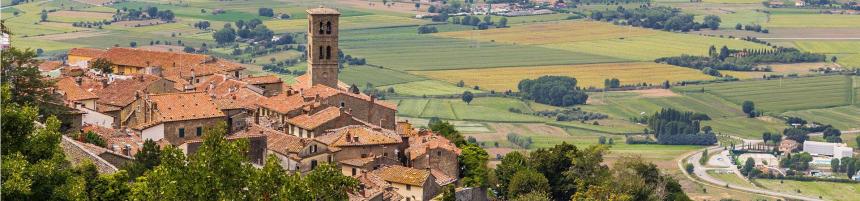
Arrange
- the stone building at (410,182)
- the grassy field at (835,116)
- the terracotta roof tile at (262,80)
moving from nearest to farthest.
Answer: the stone building at (410,182)
the terracotta roof tile at (262,80)
the grassy field at (835,116)

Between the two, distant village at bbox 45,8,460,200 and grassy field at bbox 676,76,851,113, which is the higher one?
distant village at bbox 45,8,460,200

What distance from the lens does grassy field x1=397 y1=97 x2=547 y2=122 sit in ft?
498

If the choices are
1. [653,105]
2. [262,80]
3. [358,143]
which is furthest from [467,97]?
[358,143]

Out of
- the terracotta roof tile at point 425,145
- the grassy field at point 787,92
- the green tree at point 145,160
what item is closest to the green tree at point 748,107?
the grassy field at point 787,92

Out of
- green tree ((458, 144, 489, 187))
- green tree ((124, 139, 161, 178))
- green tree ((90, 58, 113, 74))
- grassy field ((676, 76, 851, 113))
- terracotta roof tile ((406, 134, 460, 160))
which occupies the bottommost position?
grassy field ((676, 76, 851, 113))

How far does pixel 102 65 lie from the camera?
84.7 meters

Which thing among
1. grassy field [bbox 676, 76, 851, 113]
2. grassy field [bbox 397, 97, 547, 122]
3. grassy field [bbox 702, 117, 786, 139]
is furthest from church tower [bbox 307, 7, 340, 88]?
grassy field [bbox 676, 76, 851, 113]

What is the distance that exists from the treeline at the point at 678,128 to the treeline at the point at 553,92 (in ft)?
44.8

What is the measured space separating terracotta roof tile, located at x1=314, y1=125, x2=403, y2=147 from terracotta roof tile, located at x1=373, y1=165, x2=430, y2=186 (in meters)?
2.36

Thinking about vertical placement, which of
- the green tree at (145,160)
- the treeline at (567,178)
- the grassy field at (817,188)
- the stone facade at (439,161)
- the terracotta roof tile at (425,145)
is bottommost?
the grassy field at (817,188)

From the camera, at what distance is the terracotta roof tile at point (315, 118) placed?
215 ft

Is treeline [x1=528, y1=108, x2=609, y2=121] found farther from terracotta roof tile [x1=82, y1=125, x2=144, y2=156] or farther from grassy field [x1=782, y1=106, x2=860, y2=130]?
terracotta roof tile [x1=82, y1=125, x2=144, y2=156]

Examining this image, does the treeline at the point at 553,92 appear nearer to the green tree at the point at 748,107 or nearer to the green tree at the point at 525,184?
the green tree at the point at 748,107

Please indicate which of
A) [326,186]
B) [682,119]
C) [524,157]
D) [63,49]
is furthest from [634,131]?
[326,186]
